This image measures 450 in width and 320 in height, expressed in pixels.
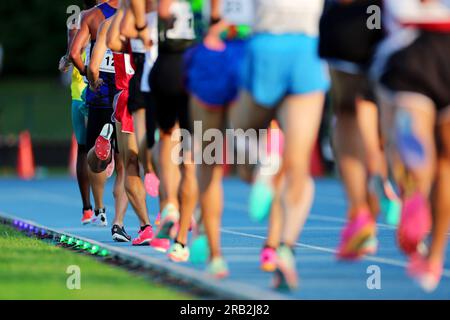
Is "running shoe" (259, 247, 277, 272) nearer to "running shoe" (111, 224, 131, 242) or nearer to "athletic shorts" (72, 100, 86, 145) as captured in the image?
"running shoe" (111, 224, 131, 242)

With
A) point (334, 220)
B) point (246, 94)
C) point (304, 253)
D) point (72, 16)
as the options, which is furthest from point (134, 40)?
point (334, 220)

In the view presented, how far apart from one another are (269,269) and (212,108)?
43.4 inches

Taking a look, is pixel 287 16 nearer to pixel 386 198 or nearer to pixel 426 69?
pixel 426 69

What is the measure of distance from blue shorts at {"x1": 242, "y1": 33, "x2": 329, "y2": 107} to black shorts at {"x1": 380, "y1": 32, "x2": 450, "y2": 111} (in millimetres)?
790

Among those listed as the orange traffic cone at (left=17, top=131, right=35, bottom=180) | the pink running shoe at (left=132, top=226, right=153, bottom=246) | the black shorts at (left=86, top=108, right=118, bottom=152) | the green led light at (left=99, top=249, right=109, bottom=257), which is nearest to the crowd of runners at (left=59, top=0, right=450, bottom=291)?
the green led light at (left=99, top=249, right=109, bottom=257)

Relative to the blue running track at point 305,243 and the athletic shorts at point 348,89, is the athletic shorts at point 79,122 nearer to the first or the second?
the blue running track at point 305,243

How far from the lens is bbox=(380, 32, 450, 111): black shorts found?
929 centimetres

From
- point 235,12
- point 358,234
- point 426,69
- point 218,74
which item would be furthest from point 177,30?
point 426,69

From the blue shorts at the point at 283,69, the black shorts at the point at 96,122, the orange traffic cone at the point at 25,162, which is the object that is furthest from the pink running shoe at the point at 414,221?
the orange traffic cone at the point at 25,162

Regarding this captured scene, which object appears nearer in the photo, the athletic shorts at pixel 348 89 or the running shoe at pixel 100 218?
the athletic shorts at pixel 348 89

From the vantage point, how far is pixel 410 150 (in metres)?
9.24

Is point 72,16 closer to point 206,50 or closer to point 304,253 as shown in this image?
point 304,253

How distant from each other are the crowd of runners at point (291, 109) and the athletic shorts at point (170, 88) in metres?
0.01

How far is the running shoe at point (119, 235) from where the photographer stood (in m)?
14.6
